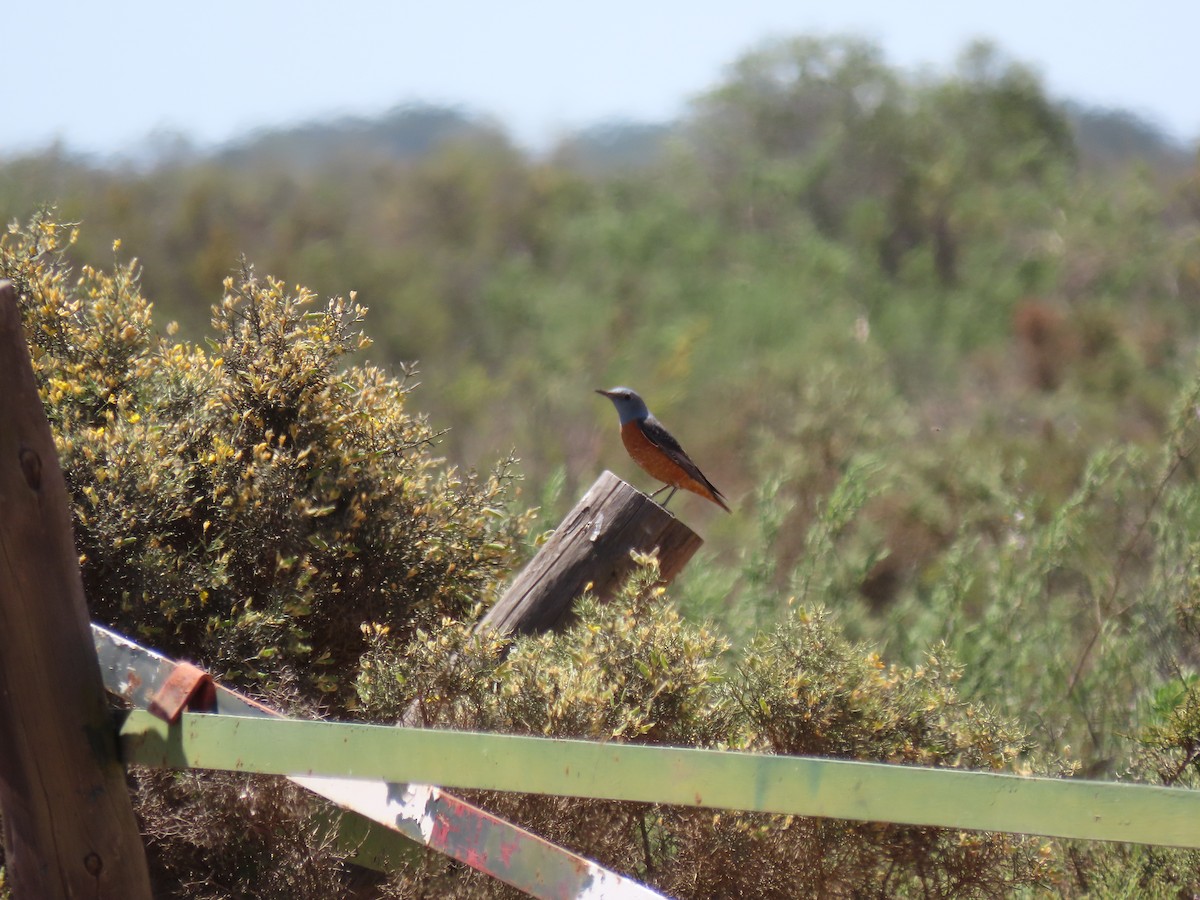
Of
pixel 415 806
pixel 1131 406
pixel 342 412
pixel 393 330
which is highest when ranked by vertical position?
pixel 342 412

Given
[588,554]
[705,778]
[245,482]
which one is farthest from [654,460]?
[705,778]

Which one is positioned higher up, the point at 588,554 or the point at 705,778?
the point at 705,778

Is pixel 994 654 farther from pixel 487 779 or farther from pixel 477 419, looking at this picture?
pixel 477 419

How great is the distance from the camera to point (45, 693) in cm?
249

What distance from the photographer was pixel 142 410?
384 centimetres

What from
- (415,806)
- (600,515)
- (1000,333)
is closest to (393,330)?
(1000,333)

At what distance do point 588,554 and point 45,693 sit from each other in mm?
1804

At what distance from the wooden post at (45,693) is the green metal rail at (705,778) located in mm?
228

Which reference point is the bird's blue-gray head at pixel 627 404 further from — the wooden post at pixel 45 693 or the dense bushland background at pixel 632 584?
the wooden post at pixel 45 693

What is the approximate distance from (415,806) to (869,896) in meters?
1.50

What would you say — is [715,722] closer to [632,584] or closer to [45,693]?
[632,584]

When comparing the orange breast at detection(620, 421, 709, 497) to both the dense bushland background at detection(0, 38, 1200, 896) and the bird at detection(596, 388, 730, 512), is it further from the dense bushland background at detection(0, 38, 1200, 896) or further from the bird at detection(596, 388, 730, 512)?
the dense bushland background at detection(0, 38, 1200, 896)

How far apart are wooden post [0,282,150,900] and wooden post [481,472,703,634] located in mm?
1450

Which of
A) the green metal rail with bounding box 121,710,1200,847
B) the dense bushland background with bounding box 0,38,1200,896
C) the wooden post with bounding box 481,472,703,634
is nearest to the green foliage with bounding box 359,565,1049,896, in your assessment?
the dense bushland background with bounding box 0,38,1200,896
